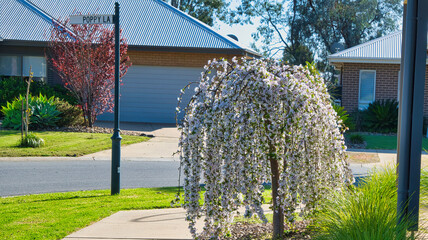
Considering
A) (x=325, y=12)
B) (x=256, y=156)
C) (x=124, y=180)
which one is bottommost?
(x=124, y=180)

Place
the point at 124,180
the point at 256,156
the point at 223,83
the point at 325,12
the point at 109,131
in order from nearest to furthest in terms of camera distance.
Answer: the point at 256,156
the point at 223,83
the point at 124,180
the point at 109,131
the point at 325,12

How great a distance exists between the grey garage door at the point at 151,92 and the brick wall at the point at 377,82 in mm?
6524

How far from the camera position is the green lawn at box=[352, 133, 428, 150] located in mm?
17312

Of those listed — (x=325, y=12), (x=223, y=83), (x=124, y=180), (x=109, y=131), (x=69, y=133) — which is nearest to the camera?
(x=223, y=83)

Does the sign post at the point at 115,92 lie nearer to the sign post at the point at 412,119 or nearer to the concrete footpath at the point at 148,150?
the sign post at the point at 412,119

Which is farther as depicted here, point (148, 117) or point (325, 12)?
point (325, 12)

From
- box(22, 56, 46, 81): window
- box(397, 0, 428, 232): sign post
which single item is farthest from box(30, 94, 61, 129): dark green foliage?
box(397, 0, 428, 232): sign post

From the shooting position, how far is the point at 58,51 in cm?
1919

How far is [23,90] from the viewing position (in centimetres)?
2088

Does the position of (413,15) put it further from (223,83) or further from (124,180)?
(124,180)

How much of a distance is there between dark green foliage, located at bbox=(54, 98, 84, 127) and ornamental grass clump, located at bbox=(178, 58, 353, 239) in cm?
1466

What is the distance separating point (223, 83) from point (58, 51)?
1505 cm

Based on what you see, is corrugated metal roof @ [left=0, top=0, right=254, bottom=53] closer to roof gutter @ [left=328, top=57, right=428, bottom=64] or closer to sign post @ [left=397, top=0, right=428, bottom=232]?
roof gutter @ [left=328, top=57, right=428, bottom=64]

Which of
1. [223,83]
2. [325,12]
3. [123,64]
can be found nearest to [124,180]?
[223,83]
